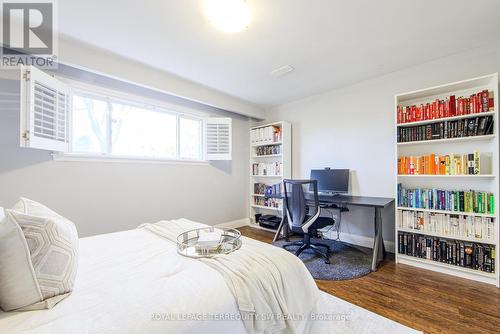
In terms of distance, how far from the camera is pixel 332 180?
132 inches

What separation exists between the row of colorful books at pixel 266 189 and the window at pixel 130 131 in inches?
52.6

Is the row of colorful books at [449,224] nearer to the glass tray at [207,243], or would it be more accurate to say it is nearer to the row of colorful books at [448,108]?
the row of colorful books at [448,108]

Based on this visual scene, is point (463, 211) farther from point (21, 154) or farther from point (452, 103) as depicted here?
point (21, 154)

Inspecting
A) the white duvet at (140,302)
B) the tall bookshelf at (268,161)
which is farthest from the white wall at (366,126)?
the white duvet at (140,302)

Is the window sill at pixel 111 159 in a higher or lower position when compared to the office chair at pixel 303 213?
higher

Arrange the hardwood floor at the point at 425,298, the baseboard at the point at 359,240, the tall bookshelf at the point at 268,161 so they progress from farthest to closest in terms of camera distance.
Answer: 1. the tall bookshelf at the point at 268,161
2. the baseboard at the point at 359,240
3. the hardwood floor at the point at 425,298

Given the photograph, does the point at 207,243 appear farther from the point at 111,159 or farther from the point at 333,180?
the point at 333,180

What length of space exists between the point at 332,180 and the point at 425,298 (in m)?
1.78

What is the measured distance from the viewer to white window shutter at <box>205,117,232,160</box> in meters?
3.81

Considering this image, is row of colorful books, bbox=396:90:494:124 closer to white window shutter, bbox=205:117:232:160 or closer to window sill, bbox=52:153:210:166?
white window shutter, bbox=205:117:232:160

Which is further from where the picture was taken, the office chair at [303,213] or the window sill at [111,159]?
the office chair at [303,213]

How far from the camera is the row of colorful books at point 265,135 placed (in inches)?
159

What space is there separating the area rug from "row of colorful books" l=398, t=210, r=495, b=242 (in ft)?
4.57

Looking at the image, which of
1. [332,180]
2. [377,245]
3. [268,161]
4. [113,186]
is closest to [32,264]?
[113,186]
